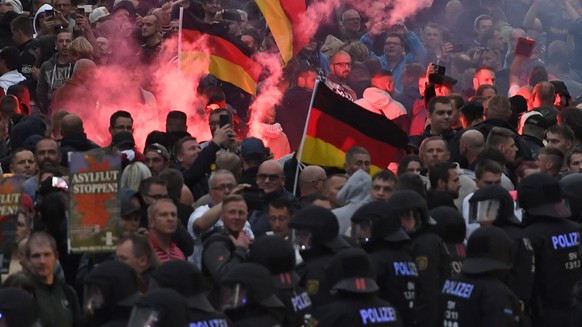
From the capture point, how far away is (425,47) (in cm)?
2431

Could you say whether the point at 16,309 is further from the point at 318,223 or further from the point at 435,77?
the point at 435,77

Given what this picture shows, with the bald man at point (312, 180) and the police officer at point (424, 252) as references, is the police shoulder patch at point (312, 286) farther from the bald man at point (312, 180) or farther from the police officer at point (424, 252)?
the bald man at point (312, 180)

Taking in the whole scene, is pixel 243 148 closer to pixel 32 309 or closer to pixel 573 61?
pixel 32 309

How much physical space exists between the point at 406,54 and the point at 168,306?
533 inches

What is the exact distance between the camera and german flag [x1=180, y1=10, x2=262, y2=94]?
62.4 ft

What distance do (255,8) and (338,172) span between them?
317 inches

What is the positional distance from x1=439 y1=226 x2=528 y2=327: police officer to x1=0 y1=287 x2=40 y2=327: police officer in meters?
2.70

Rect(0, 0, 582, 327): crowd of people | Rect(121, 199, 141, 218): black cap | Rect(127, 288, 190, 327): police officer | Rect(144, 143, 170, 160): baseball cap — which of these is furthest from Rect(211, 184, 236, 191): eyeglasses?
Rect(127, 288, 190, 327): police officer

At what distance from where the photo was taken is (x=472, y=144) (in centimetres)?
1622

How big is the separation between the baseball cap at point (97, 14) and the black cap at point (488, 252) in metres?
10.9

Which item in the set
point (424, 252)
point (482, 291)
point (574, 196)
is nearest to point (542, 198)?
point (574, 196)

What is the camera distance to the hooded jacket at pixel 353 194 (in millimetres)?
14141

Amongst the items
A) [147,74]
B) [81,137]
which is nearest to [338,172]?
[81,137]

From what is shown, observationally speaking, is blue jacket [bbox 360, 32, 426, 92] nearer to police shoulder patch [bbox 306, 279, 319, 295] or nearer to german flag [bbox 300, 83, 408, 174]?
german flag [bbox 300, 83, 408, 174]
